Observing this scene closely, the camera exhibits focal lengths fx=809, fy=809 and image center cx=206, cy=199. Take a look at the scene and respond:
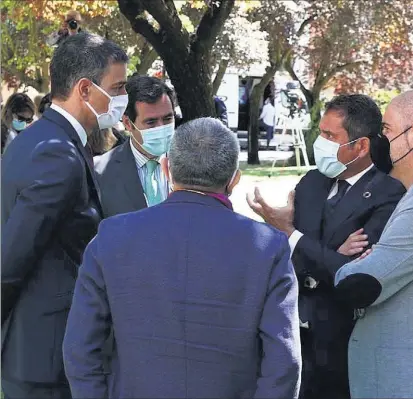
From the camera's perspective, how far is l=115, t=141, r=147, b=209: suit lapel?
3.90m

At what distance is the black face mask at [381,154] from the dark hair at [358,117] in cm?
10

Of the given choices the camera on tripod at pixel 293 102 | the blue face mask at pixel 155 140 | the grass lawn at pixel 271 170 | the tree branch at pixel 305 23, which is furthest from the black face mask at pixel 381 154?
the camera on tripod at pixel 293 102

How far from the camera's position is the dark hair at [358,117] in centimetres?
382

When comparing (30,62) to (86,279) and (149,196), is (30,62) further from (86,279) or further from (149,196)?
(86,279)

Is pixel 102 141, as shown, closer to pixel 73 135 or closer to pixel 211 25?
pixel 73 135

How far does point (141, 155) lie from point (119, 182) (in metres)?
0.27

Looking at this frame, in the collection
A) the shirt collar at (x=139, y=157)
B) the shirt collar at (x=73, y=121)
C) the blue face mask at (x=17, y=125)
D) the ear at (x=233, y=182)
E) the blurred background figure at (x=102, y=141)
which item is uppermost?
the blue face mask at (x=17, y=125)

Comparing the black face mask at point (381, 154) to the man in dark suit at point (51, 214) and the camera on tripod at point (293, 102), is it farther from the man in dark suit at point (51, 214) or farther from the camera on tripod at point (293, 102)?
the camera on tripod at point (293, 102)

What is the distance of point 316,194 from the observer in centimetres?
377

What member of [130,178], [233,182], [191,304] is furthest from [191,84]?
[191,304]

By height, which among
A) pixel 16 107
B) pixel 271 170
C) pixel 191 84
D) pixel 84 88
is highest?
pixel 191 84

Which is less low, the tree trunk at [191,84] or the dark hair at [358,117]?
the tree trunk at [191,84]

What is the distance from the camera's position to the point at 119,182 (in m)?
3.93

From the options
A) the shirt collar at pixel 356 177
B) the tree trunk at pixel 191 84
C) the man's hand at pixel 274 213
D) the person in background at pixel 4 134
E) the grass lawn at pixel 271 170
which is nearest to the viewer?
the man's hand at pixel 274 213
